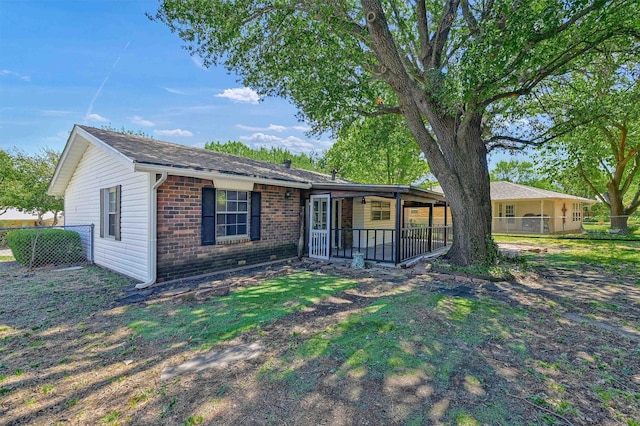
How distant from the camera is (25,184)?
20.1 meters

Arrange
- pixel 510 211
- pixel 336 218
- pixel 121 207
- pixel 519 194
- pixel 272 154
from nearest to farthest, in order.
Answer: pixel 121 207 < pixel 336 218 < pixel 519 194 < pixel 510 211 < pixel 272 154

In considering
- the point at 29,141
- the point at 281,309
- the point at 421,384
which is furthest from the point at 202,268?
the point at 29,141

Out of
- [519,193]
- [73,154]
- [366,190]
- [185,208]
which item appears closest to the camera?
[185,208]

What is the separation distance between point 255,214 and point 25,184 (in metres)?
21.3

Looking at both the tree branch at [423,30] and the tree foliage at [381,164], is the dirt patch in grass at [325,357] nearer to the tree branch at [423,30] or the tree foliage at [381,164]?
the tree branch at [423,30]

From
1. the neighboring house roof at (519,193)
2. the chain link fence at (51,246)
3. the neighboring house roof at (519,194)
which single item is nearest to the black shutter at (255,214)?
the chain link fence at (51,246)

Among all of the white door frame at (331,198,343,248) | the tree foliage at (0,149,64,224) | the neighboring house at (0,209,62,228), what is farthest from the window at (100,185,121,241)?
the neighboring house at (0,209,62,228)

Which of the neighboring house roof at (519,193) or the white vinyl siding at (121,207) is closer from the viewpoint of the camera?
the white vinyl siding at (121,207)

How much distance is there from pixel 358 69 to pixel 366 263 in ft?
20.9

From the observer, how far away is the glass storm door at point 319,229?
987 cm

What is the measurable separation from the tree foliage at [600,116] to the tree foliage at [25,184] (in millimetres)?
26395

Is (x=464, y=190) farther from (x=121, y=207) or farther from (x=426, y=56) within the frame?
(x=121, y=207)

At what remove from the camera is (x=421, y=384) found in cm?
282

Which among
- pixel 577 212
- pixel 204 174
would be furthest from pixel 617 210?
pixel 204 174
